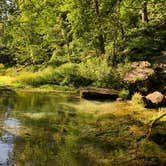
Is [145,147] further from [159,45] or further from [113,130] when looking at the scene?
[159,45]

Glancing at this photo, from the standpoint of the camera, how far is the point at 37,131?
17016mm

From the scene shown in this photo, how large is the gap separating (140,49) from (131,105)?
9.75 m

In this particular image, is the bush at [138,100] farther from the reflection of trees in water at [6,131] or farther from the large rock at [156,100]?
the reflection of trees in water at [6,131]

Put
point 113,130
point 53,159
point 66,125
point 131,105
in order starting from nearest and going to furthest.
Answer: point 53,159 < point 113,130 < point 66,125 < point 131,105

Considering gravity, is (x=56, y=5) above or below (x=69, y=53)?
above

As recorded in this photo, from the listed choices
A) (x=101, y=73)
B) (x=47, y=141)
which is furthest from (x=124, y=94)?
(x=47, y=141)

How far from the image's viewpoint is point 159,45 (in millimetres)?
31688

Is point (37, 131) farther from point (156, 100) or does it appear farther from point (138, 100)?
point (156, 100)

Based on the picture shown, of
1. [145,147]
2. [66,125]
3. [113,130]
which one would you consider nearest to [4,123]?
[66,125]

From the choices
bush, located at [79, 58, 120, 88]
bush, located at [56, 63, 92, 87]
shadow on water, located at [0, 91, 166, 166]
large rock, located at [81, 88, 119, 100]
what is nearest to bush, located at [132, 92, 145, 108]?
shadow on water, located at [0, 91, 166, 166]

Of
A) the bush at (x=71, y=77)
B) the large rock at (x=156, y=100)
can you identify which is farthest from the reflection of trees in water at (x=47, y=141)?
the bush at (x=71, y=77)

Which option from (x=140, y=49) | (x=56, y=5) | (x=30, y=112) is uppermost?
(x=56, y=5)

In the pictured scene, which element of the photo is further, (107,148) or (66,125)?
(66,125)

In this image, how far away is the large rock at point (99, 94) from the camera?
2595 cm
